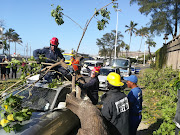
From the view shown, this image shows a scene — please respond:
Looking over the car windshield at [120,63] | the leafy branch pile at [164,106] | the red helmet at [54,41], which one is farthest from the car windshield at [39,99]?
the car windshield at [120,63]

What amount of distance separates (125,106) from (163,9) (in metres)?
20.4

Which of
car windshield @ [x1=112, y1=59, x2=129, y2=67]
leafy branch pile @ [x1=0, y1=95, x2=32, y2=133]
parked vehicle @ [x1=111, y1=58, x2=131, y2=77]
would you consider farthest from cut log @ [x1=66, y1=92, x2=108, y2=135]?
car windshield @ [x1=112, y1=59, x2=129, y2=67]

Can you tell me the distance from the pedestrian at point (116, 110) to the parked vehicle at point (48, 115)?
729mm

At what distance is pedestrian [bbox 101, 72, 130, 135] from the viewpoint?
2.89 m

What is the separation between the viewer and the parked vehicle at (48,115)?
104 inches

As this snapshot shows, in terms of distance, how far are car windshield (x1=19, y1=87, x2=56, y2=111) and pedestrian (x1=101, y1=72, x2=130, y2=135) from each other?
1403 mm

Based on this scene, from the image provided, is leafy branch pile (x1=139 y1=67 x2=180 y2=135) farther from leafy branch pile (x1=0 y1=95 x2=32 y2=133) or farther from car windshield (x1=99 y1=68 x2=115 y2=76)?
car windshield (x1=99 y1=68 x2=115 y2=76)

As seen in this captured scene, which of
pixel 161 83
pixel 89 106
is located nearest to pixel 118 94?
pixel 89 106

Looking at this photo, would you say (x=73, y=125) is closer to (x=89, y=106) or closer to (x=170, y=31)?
(x=89, y=106)

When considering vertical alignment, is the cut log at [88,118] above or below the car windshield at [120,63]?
below

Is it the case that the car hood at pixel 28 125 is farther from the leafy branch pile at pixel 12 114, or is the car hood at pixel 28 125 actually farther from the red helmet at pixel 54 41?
the red helmet at pixel 54 41

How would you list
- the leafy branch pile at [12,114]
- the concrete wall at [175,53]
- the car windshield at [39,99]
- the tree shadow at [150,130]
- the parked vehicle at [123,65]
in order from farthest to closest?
the parked vehicle at [123,65] < the concrete wall at [175,53] < the tree shadow at [150,130] < the car windshield at [39,99] < the leafy branch pile at [12,114]

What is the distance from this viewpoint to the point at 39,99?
3.87 m

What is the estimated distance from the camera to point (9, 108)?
2383mm
